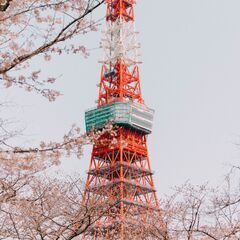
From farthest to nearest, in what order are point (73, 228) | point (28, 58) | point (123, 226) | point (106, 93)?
point (106, 93) < point (123, 226) < point (73, 228) < point (28, 58)

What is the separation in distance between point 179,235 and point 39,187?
4.75 metres

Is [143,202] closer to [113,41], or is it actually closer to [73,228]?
[113,41]

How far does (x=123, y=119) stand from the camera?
47.2 metres

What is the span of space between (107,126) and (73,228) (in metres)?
6.13

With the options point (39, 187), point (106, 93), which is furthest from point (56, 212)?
point (106, 93)

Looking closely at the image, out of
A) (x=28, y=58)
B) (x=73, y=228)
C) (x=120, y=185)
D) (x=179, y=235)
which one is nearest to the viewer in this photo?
(x=28, y=58)

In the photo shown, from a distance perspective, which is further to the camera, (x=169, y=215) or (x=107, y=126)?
(x=169, y=215)

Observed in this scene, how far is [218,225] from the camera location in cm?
1449

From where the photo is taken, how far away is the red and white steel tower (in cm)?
4428

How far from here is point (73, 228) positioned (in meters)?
12.5

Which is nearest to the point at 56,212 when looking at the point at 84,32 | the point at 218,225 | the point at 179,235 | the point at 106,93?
the point at 179,235

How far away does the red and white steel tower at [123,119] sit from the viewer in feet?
145

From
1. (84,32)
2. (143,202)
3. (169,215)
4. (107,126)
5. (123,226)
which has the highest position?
(143,202)

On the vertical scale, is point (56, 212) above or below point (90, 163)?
below
